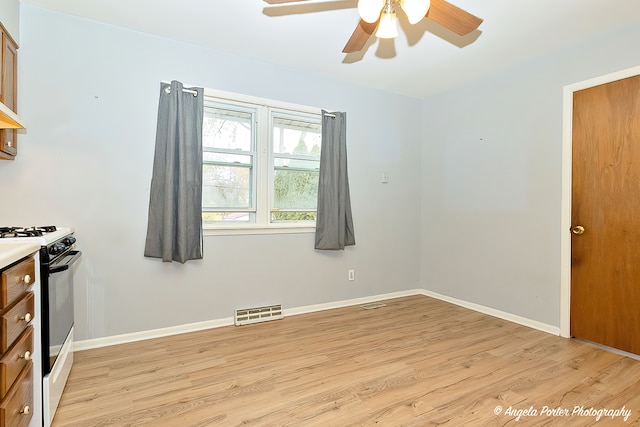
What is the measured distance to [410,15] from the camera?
5.58 feet

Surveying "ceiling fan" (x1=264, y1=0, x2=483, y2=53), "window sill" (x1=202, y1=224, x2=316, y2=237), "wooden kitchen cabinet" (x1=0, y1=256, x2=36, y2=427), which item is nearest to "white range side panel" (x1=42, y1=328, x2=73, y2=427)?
"wooden kitchen cabinet" (x1=0, y1=256, x2=36, y2=427)

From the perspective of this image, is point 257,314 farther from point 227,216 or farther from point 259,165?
point 259,165

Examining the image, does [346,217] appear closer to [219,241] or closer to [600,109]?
[219,241]

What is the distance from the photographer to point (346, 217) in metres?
3.69

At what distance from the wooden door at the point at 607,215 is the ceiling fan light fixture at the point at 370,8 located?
2231 mm

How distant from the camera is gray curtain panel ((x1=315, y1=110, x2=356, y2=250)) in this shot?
355cm

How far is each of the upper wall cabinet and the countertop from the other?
0.84 meters

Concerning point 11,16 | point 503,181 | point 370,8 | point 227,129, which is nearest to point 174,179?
point 227,129

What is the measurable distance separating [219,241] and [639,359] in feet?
11.4

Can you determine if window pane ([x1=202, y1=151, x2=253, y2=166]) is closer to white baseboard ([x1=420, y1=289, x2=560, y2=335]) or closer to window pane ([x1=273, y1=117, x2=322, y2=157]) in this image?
window pane ([x1=273, y1=117, x2=322, y2=157])

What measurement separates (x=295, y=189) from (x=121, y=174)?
63.9 inches

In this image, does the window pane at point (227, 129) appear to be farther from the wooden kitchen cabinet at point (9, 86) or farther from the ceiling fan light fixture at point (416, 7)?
the ceiling fan light fixture at point (416, 7)

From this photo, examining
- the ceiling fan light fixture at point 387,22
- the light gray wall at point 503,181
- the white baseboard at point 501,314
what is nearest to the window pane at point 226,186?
the ceiling fan light fixture at point 387,22

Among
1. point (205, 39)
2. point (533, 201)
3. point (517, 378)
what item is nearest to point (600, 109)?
point (533, 201)
